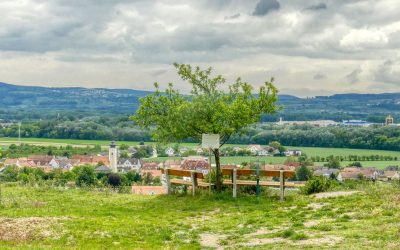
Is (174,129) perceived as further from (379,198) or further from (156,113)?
(379,198)

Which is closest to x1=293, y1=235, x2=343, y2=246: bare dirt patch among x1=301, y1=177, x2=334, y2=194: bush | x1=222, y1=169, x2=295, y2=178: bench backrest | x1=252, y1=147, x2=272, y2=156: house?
x1=222, y1=169, x2=295, y2=178: bench backrest

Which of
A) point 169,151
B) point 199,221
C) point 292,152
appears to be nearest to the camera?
point 199,221

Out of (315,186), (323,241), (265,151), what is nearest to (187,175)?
(315,186)

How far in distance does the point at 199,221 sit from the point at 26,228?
14.3 feet

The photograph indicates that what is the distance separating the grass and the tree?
214 centimetres

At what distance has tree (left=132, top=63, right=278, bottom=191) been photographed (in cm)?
1911

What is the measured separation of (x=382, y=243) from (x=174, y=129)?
969cm

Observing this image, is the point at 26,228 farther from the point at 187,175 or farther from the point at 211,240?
the point at 187,175

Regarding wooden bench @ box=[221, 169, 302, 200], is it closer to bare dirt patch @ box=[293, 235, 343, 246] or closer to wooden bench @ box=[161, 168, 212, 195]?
wooden bench @ box=[161, 168, 212, 195]

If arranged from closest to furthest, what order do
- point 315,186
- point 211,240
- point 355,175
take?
point 211,240
point 315,186
point 355,175

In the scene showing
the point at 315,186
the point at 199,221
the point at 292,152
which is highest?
the point at 315,186

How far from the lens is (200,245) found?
12.1 m

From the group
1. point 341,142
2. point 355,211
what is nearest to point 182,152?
point 341,142

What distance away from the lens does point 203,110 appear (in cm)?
1922
